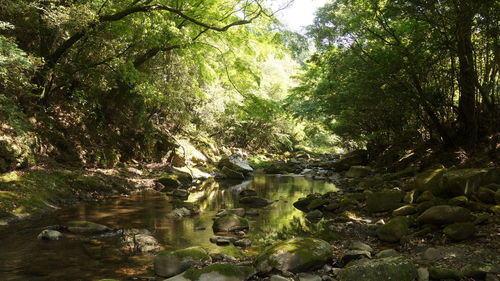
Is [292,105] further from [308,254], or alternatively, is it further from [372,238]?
[308,254]

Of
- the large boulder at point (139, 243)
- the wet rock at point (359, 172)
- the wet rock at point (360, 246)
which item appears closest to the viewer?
the wet rock at point (360, 246)

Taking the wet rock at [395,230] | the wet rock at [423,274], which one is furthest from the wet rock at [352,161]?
the wet rock at [423,274]

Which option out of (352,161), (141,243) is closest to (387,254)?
(141,243)

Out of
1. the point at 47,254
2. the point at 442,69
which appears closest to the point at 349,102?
the point at 442,69

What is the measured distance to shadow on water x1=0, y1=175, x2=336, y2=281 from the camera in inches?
231

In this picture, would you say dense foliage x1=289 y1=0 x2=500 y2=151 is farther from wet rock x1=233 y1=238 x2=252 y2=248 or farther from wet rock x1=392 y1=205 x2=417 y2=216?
wet rock x1=233 y1=238 x2=252 y2=248

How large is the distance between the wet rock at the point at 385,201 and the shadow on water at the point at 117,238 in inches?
80.4

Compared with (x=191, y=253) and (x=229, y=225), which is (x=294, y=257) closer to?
(x=191, y=253)

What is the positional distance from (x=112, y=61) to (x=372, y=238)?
10667mm

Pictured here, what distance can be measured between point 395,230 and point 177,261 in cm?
441

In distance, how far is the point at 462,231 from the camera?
6242 millimetres

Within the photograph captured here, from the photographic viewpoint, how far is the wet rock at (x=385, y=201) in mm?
9578

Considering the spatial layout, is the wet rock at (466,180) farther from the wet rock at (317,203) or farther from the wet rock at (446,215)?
the wet rock at (317,203)

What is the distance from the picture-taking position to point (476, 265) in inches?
194
